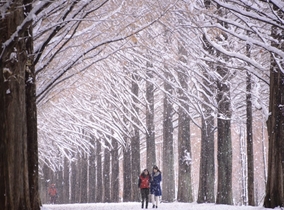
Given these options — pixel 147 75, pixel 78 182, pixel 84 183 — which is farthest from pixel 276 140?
pixel 78 182

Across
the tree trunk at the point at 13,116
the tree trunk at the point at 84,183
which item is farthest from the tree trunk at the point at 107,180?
the tree trunk at the point at 13,116

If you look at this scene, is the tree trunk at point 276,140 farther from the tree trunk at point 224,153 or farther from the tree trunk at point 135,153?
the tree trunk at point 135,153

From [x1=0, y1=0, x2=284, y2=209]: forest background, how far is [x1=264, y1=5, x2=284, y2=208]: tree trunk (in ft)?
0.09

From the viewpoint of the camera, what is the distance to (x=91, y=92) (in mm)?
26766

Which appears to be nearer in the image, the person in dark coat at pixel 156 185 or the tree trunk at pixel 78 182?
the person in dark coat at pixel 156 185

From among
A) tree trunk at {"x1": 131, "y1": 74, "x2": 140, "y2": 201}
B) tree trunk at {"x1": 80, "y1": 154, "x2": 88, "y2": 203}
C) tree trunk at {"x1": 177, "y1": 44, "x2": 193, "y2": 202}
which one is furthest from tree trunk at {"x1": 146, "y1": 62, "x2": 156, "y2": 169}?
tree trunk at {"x1": 80, "y1": 154, "x2": 88, "y2": 203}

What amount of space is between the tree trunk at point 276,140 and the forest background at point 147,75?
3cm

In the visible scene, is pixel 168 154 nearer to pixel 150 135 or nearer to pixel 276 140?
pixel 150 135

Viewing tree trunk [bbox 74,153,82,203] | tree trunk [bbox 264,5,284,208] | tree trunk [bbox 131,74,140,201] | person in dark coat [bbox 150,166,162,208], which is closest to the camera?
tree trunk [bbox 264,5,284,208]

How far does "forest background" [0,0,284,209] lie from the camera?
355 inches

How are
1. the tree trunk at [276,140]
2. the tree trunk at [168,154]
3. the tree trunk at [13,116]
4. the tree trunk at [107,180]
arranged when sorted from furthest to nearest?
the tree trunk at [107,180]
the tree trunk at [168,154]
the tree trunk at [276,140]
the tree trunk at [13,116]

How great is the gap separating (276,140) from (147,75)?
10.3 metres

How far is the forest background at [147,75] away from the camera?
9016 millimetres

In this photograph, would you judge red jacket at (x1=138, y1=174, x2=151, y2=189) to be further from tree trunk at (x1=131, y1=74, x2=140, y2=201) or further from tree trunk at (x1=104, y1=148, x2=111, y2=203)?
tree trunk at (x1=104, y1=148, x2=111, y2=203)
